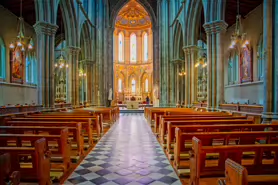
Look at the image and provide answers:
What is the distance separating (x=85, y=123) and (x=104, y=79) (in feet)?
65.3

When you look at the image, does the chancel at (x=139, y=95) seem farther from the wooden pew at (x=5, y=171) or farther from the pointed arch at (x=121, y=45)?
the pointed arch at (x=121, y=45)

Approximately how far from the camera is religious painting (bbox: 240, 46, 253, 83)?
56.4ft

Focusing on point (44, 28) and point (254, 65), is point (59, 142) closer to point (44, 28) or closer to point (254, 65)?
point (44, 28)

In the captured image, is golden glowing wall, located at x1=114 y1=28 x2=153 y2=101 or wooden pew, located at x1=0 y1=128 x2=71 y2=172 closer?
wooden pew, located at x1=0 y1=128 x2=71 y2=172

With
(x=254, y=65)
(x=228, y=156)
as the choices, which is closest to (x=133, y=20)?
(x=254, y=65)

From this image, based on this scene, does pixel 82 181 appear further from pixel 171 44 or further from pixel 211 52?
pixel 171 44

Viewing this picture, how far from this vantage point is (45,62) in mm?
11734

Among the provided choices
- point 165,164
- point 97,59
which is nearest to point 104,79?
point 97,59

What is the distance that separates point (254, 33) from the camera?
56.1 ft

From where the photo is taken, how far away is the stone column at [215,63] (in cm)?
1189

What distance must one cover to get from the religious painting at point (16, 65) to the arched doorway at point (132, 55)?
2193 centimetres

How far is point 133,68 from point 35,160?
38594 millimetres

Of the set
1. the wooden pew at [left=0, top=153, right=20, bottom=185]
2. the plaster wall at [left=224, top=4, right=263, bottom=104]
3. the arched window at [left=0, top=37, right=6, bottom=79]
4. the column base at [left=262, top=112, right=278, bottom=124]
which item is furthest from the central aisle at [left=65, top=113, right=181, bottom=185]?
the arched window at [left=0, top=37, right=6, bottom=79]

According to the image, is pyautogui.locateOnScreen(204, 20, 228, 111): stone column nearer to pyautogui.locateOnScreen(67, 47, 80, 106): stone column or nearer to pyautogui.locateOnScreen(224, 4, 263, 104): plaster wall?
pyautogui.locateOnScreen(224, 4, 263, 104): plaster wall
